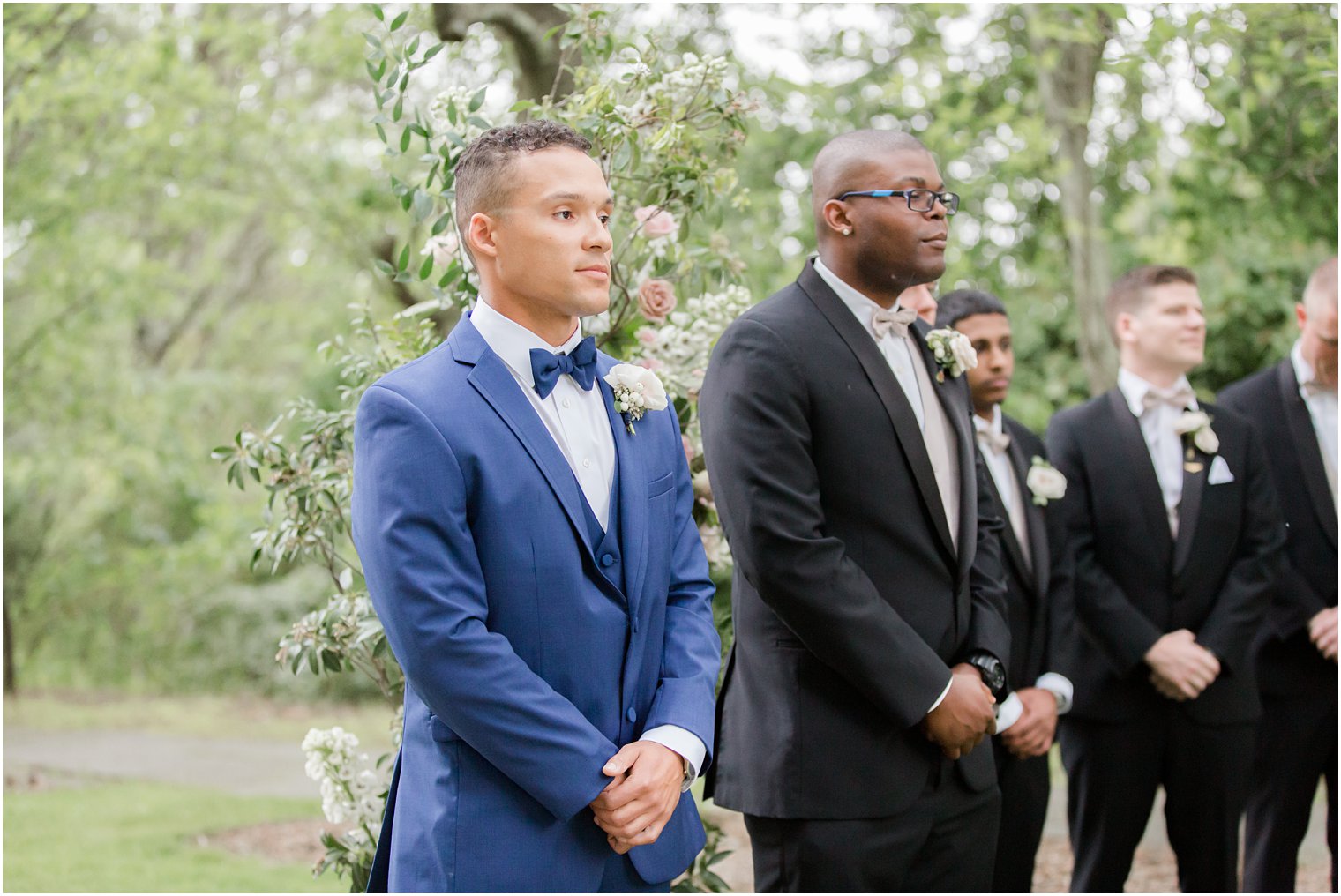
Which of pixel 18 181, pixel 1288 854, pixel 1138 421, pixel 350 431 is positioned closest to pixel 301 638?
pixel 350 431

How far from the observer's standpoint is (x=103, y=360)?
1179cm

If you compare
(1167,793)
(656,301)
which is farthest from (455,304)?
(1167,793)

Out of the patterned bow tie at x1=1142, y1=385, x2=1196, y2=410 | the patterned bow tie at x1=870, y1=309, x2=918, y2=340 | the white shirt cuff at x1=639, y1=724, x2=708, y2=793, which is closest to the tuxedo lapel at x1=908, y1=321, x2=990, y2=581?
the patterned bow tie at x1=870, y1=309, x2=918, y2=340

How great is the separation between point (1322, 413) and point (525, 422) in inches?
152

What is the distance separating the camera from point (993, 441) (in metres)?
4.40

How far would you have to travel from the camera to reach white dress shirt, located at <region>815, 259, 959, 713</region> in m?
3.26

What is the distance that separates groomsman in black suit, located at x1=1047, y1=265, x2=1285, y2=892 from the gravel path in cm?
158

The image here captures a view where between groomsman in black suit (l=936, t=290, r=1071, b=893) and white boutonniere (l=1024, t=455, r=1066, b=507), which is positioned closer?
groomsman in black suit (l=936, t=290, r=1071, b=893)

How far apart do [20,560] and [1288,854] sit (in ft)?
34.9

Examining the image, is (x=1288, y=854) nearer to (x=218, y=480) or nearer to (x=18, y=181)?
(x=18, y=181)

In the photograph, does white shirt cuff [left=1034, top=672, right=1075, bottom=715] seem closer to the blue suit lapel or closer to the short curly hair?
the blue suit lapel

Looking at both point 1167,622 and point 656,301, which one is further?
point 1167,622

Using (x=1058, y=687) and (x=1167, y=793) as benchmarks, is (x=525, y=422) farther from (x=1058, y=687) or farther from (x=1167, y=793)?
(x=1167, y=793)

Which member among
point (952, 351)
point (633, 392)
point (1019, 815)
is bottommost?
point (1019, 815)
